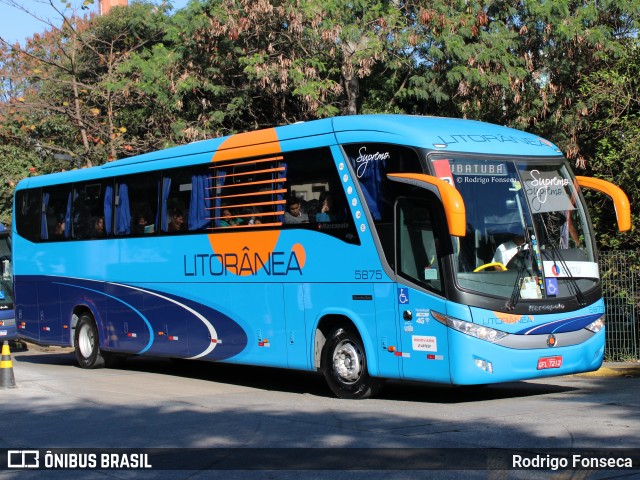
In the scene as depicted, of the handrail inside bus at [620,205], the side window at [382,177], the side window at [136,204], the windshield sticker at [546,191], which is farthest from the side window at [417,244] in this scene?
the side window at [136,204]

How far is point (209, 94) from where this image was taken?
77.0 feet

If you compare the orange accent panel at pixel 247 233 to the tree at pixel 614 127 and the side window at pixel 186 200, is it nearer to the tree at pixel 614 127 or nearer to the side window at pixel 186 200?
the side window at pixel 186 200

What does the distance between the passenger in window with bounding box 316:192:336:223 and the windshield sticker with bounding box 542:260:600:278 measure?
2992mm

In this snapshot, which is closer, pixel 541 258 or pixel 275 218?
pixel 541 258

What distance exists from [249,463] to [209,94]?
53.1 ft

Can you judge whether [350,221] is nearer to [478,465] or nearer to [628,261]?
[478,465]

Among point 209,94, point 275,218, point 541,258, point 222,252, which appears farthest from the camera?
point 209,94

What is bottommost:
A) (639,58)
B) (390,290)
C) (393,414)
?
(393,414)

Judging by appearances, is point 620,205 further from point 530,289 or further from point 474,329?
point 474,329

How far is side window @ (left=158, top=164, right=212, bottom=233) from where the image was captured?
15.8 m

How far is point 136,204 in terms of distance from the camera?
17.4 m

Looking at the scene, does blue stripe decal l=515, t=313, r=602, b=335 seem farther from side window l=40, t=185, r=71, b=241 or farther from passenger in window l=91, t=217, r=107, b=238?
side window l=40, t=185, r=71, b=241

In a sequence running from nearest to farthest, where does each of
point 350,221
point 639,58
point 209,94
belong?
point 350,221
point 639,58
point 209,94

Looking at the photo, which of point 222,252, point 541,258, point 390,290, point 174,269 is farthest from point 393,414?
point 174,269
